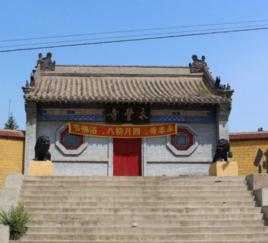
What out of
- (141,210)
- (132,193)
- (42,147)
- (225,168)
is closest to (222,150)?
(225,168)

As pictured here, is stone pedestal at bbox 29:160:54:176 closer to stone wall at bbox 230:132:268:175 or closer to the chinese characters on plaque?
the chinese characters on plaque

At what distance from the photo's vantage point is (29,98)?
1761 cm

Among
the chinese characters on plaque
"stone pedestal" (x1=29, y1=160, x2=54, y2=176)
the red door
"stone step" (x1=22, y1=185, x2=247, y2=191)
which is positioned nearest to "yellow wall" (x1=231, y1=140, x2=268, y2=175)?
the red door

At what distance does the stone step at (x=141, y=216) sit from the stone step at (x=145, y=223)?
6 centimetres

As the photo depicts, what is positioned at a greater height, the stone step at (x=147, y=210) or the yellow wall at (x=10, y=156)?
the yellow wall at (x=10, y=156)

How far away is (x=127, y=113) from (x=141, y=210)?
806 centimetres

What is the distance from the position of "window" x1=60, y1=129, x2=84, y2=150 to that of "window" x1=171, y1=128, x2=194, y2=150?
128 inches

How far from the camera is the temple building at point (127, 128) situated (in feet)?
59.7

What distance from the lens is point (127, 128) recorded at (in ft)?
61.2

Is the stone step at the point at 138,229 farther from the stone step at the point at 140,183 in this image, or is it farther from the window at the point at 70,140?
the window at the point at 70,140

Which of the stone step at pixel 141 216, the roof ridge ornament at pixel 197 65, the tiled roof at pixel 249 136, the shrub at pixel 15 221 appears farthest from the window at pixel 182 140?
the shrub at pixel 15 221

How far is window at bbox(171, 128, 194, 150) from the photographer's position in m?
18.8

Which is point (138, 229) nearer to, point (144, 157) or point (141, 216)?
point (141, 216)

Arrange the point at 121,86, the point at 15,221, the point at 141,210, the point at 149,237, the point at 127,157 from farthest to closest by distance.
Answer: the point at 121,86
the point at 127,157
the point at 141,210
the point at 149,237
the point at 15,221
